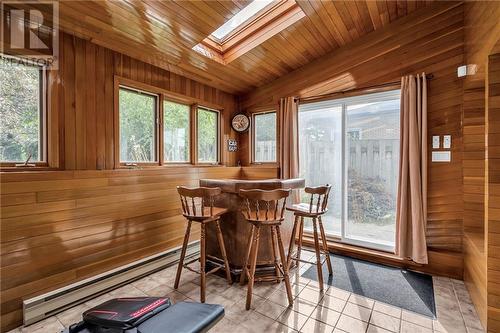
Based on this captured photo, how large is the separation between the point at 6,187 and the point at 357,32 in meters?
4.06

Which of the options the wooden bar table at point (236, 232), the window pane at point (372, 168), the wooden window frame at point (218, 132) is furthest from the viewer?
the wooden window frame at point (218, 132)

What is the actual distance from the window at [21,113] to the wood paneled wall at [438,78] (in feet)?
12.4

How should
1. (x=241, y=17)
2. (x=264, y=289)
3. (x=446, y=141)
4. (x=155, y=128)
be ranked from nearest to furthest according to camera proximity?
(x=264, y=289), (x=446, y=141), (x=241, y=17), (x=155, y=128)

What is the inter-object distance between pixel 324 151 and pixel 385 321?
2.36 meters

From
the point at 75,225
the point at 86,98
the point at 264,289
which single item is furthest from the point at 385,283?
the point at 86,98

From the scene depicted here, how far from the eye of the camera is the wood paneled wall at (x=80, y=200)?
1.94 m

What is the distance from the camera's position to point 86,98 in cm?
246

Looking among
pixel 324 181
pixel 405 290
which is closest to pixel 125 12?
pixel 324 181

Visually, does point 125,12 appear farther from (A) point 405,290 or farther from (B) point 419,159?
(A) point 405,290

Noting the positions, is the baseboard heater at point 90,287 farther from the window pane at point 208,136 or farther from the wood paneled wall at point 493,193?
the wood paneled wall at point 493,193

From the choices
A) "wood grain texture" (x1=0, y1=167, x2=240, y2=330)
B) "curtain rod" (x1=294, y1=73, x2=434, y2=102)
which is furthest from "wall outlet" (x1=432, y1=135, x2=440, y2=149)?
"wood grain texture" (x1=0, y1=167, x2=240, y2=330)

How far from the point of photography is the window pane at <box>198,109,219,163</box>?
3.97m

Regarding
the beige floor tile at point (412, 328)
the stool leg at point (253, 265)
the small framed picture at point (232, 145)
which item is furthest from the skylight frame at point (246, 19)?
the beige floor tile at point (412, 328)

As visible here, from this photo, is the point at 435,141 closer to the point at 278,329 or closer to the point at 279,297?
the point at 279,297
